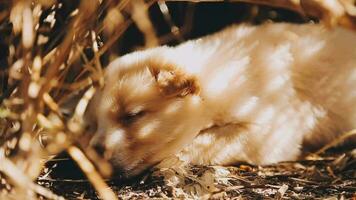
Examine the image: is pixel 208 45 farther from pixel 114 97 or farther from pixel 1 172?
pixel 1 172

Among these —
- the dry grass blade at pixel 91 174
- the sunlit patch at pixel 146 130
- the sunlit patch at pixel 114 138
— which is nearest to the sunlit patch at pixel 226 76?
the sunlit patch at pixel 146 130

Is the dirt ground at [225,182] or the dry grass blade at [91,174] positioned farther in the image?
the dirt ground at [225,182]

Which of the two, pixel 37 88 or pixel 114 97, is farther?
pixel 114 97

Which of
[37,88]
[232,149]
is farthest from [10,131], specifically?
[232,149]

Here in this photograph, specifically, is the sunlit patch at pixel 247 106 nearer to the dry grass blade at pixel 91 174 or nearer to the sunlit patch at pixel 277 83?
the sunlit patch at pixel 277 83

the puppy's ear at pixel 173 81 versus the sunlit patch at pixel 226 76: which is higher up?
the puppy's ear at pixel 173 81

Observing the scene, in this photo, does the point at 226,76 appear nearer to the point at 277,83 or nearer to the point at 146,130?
the point at 277,83

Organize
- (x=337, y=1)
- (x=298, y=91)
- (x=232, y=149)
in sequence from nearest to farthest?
(x=337, y=1)
(x=232, y=149)
(x=298, y=91)

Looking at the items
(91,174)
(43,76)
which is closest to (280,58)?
(43,76)
